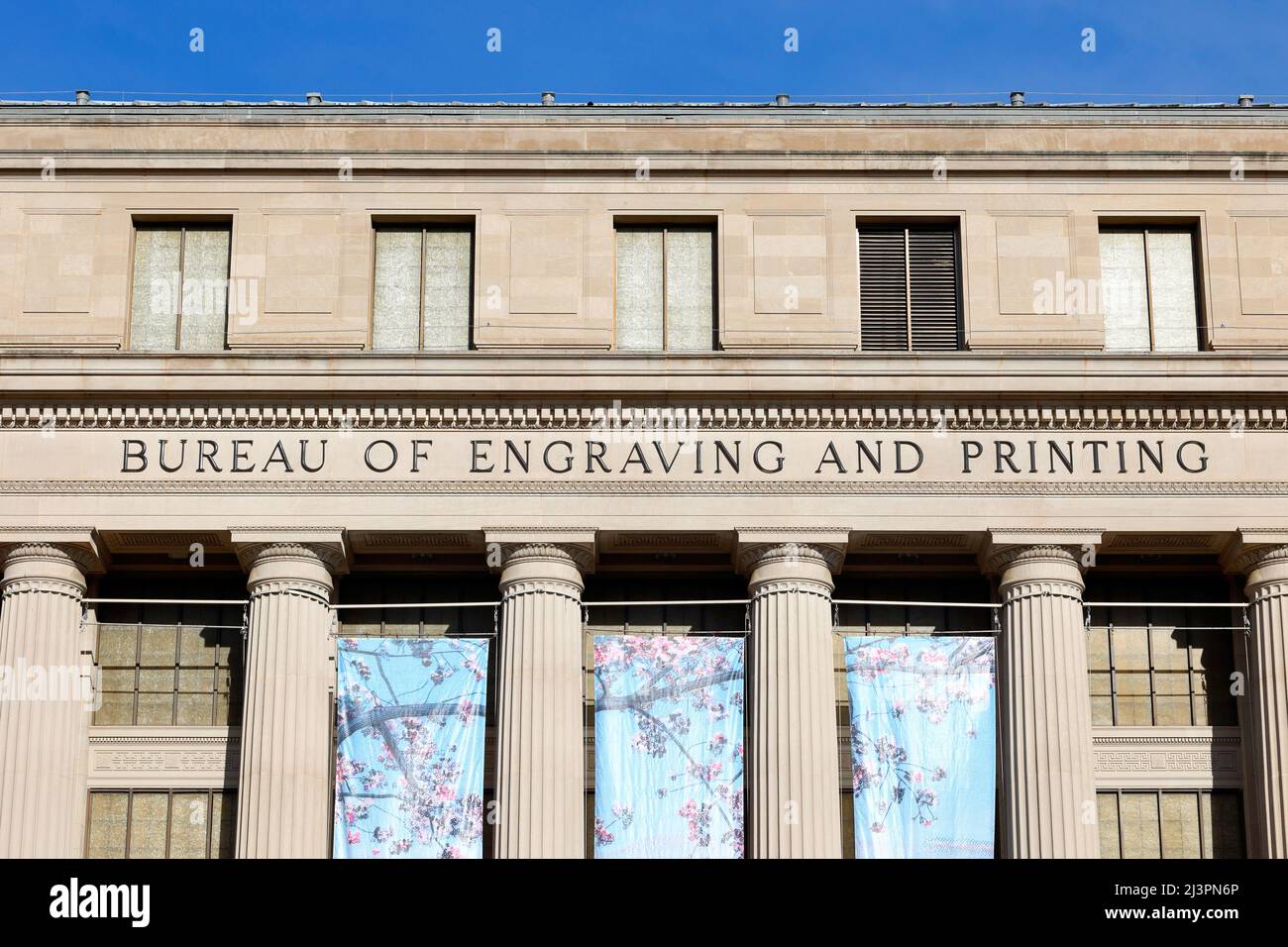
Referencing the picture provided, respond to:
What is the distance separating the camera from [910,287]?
50.6 meters

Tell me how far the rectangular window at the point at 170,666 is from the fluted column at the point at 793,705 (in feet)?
31.0

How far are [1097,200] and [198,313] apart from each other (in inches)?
658

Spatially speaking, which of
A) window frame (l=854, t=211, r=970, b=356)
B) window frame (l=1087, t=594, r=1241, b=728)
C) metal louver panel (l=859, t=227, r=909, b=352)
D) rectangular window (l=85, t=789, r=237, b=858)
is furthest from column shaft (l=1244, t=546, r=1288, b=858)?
rectangular window (l=85, t=789, r=237, b=858)

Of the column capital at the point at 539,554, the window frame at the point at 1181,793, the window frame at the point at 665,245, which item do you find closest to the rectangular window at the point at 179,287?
the column capital at the point at 539,554

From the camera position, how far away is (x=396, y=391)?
4878 cm

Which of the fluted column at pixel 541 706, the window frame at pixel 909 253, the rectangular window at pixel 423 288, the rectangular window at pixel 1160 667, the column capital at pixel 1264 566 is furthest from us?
the rectangular window at pixel 423 288

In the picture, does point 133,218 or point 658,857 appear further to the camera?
point 133,218

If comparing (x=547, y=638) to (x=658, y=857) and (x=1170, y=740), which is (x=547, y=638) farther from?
(x=1170, y=740)

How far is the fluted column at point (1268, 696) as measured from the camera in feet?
155

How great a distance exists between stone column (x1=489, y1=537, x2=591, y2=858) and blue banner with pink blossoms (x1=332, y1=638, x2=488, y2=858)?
484mm

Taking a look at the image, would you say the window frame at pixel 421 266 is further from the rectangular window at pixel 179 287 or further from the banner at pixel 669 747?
the banner at pixel 669 747

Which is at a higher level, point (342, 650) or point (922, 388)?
point (922, 388)

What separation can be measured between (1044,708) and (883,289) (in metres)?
8.50
